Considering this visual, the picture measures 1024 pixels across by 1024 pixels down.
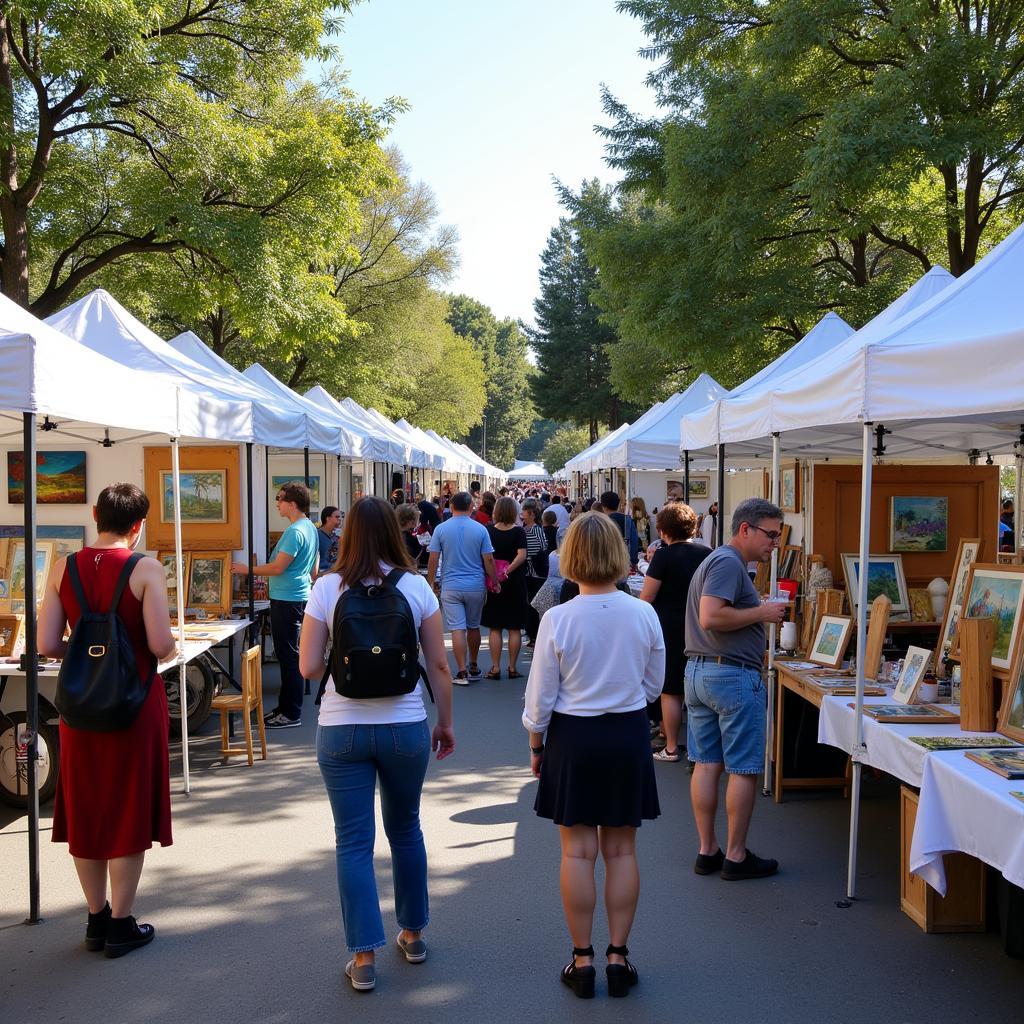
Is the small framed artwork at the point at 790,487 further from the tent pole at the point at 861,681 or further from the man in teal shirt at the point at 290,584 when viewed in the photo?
the man in teal shirt at the point at 290,584

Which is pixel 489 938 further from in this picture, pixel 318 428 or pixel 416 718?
pixel 318 428

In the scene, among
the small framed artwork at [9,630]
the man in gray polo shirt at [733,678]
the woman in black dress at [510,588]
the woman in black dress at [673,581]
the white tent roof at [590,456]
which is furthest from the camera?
the white tent roof at [590,456]

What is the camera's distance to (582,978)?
3.68 m

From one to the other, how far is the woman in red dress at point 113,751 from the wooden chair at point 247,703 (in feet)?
9.00

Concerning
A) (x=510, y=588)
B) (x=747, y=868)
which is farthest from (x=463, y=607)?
(x=747, y=868)

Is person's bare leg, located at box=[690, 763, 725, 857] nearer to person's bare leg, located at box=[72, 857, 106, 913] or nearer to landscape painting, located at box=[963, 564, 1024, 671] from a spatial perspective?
landscape painting, located at box=[963, 564, 1024, 671]

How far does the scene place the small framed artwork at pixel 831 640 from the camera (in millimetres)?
5688

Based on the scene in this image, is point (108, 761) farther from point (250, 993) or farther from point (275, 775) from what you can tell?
point (275, 775)

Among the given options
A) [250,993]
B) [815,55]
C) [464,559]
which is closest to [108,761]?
[250,993]

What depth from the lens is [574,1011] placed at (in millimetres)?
3578

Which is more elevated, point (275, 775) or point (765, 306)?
point (765, 306)

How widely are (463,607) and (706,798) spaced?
537 centimetres

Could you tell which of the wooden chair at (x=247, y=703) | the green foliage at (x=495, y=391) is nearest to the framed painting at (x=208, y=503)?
the wooden chair at (x=247, y=703)

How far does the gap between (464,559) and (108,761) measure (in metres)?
6.04
